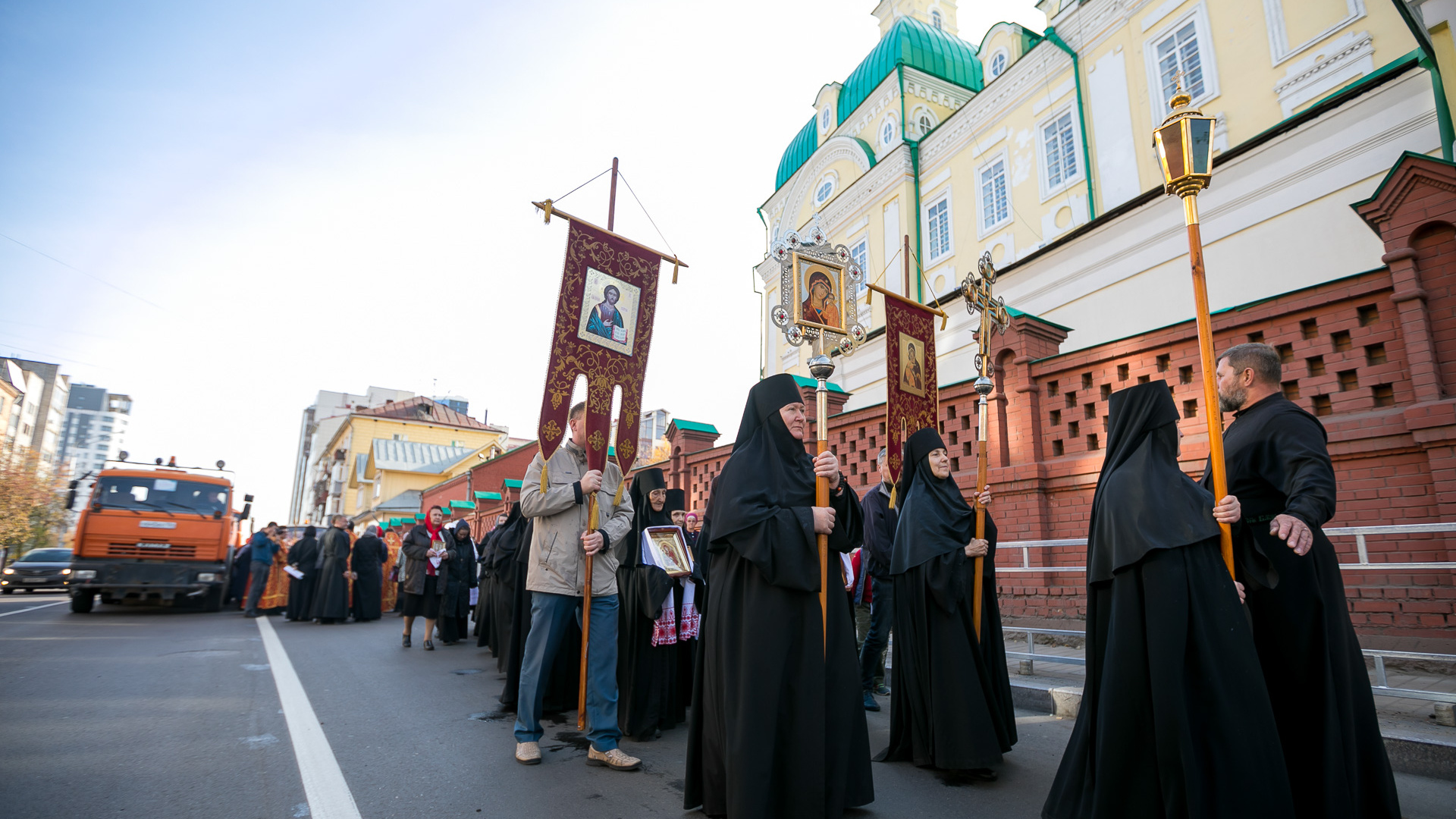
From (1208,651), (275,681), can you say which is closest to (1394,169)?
(1208,651)

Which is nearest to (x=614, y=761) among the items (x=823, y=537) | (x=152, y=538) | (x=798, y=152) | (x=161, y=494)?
(x=823, y=537)

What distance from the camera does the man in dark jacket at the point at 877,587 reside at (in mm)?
6344

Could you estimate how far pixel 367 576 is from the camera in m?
13.4

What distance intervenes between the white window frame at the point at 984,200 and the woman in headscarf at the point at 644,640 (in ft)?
41.4

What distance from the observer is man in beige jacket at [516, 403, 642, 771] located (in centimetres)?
436

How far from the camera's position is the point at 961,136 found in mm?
17125

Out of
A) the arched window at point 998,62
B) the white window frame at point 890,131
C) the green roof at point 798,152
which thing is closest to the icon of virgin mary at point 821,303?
the arched window at point 998,62

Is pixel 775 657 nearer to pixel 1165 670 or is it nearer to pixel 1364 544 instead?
pixel 1165 670

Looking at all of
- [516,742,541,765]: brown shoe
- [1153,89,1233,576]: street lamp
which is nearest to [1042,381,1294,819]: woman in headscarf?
[1153,89,1233,576]: street lamp

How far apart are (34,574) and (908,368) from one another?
2446cm

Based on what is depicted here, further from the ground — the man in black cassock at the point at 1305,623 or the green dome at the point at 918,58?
the green dome at the point at 918,58

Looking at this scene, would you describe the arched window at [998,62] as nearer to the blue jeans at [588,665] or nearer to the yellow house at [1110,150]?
the yellow house at [1110,150]

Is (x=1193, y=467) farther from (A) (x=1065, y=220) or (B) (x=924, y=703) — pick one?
(A) (x=1065, y=220)

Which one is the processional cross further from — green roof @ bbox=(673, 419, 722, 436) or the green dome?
the green dome
